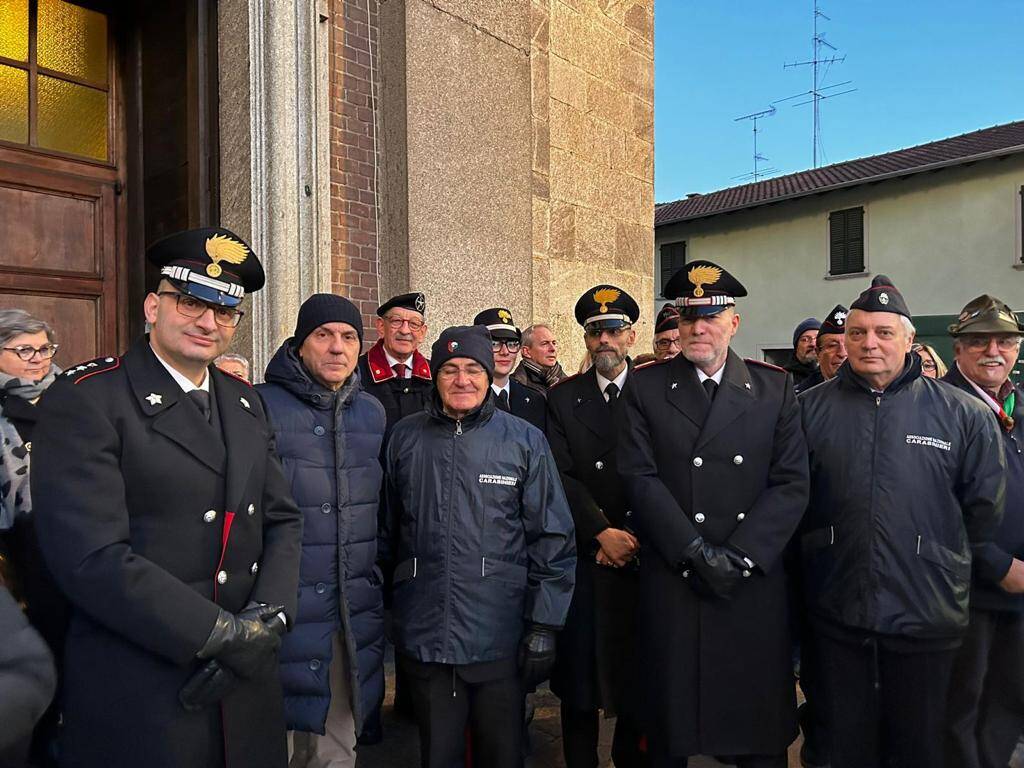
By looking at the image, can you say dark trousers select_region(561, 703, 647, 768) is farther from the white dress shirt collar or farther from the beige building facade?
the beige building facade

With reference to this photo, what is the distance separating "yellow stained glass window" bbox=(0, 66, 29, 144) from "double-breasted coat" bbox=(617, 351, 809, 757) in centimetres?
439

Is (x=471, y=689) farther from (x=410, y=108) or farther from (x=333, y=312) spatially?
(x=410, y=108)

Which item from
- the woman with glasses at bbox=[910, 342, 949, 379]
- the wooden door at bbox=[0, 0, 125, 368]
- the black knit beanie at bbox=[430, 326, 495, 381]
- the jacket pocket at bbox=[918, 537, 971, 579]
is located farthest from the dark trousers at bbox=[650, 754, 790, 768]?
the wooden door at bbox=[0, 0, 125, 368]

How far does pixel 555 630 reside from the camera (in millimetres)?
3012

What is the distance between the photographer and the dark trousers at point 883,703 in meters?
2.94

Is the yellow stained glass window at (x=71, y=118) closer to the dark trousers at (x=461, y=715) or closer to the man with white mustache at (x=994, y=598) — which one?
the dark trousers at (x=461, y=715)

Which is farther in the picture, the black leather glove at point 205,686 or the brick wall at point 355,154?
the brick wall at point 355,154

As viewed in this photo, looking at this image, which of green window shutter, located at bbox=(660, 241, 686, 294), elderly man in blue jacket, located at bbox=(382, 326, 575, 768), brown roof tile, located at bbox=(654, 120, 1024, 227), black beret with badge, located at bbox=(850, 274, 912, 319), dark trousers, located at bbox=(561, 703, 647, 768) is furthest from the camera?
green window shutter, located at bbox=(660, 241, 686, 294)

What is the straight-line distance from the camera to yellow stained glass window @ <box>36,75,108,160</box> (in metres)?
5.09

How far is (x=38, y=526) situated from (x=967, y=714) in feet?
11.6

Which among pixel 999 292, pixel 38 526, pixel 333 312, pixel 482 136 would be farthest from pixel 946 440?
pixel 999 292

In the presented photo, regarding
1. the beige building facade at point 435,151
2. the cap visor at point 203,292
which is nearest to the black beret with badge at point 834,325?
the beige building facade at point 435,151

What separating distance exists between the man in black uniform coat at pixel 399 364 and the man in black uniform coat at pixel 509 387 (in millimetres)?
390

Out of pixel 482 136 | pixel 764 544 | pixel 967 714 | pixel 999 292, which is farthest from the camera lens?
pixel 999 292
